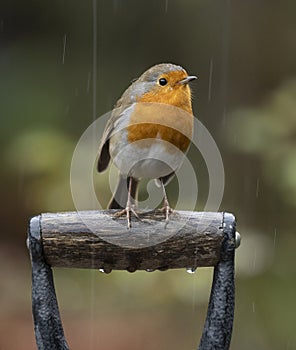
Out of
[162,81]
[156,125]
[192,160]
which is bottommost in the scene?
[192,160]

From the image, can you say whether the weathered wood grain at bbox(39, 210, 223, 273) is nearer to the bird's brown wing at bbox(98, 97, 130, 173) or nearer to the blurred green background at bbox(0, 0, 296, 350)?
the bird's brown wing at bbox(98, 97, 130, 173)

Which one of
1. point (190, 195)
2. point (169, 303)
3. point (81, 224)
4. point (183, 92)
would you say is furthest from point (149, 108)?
point (169, 303)

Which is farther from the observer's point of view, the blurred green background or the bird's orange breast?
the blurred green background

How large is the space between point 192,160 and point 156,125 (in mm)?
2047

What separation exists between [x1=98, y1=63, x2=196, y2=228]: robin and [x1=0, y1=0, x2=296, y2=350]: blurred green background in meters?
1.37

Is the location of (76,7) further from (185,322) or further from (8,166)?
(185,322)

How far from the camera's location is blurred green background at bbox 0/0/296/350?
4387 millimetres

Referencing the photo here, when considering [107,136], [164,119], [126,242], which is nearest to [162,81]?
[164,119]

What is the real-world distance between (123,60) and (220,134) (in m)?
0.71

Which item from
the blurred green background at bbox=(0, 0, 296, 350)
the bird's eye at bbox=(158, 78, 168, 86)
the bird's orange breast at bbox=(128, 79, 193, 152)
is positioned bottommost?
the blurred green background at bbox=(0, 0, 296, 350)

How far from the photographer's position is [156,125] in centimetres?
277

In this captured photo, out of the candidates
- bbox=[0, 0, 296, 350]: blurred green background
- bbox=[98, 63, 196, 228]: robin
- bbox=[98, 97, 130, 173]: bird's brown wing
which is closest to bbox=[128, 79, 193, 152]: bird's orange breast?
bbox=[98, 63, 196, 228]: robin

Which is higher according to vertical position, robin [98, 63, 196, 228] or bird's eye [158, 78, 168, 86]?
bird's eye [158, 78, 168, 86]

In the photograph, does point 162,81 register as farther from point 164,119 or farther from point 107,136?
point 107,136
